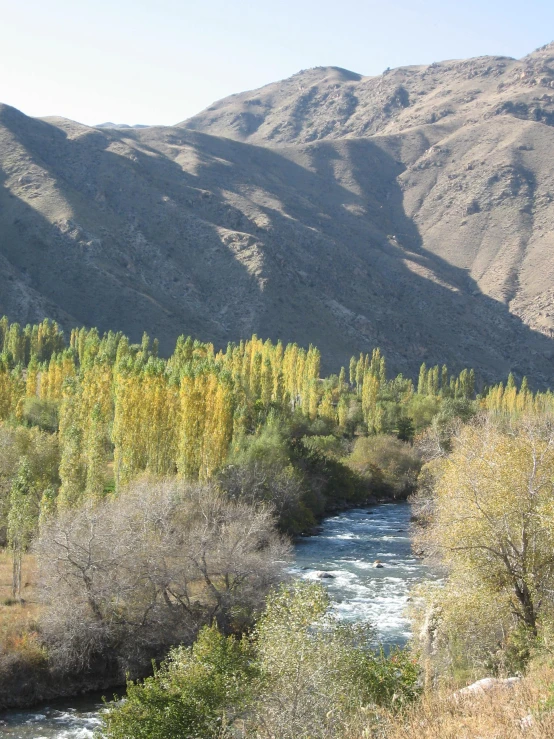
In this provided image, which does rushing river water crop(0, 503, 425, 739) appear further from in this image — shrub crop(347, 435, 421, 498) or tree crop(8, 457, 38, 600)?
tree crop(8, 457, 38, 600)

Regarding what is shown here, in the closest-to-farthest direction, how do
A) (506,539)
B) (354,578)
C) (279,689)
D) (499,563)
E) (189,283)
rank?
(279,689), (506,539), (499,563), (354,578), (189,283)

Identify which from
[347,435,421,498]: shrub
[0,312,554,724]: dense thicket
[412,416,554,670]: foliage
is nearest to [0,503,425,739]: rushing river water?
[0,312,554,724]: dense thicket

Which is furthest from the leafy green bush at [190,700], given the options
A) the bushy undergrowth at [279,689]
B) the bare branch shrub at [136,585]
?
the bare branch shrub at [136,585]

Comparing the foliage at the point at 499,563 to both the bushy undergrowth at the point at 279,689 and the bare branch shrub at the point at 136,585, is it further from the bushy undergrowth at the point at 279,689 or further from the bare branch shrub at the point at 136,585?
the bare branch shrub at the point at 136,585

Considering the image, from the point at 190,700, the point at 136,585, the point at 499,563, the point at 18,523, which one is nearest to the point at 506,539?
the point at 499,563

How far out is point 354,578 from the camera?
4078 centimetres

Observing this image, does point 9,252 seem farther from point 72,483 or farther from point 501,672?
point 501,672

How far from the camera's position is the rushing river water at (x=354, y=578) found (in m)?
24.7

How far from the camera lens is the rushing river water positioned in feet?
81.0

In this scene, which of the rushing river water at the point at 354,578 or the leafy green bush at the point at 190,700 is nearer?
the leafy green bush at the point at 190,700

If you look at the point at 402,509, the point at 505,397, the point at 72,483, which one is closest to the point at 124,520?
the point at 72,483

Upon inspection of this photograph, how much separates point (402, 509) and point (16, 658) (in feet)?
145

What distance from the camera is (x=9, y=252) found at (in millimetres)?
160000

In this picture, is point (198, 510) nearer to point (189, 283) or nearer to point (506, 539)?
point (506, 539)
